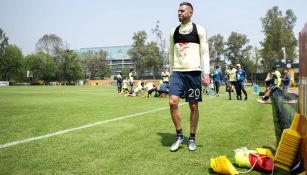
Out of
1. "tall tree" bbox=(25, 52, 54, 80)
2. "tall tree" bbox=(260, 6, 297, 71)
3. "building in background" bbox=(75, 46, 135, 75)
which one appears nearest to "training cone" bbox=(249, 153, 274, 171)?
"tall tree" bbox=(260, 6, 297, 71)

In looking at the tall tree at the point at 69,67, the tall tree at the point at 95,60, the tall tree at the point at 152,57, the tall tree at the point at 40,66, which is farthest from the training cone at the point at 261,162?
the tall tree at the point at 95,60

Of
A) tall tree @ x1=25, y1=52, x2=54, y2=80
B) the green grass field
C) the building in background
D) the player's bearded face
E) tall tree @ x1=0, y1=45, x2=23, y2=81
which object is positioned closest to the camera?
the green grass field

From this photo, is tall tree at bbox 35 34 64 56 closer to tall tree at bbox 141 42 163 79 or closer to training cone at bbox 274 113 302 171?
tall tree at bbox 141 42 163 79

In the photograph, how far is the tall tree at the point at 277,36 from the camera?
61188 millimetres

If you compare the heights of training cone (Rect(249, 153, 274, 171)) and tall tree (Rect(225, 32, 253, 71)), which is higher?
tall tree (Rect(225, 32, 253, 71))

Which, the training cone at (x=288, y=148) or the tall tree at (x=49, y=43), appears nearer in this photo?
the training cone at (x=288, y=148)

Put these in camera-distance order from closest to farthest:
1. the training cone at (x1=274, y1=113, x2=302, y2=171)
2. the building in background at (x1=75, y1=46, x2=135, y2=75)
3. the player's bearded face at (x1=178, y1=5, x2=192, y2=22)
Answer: the training cone at (x1=274, y1=113, x2=302, y2=171)
the player's bearded face at (x1=178, y1=5, x2=192, y2=22)
the building in background at (x1=75, y1=46, x2=135, y2=75)

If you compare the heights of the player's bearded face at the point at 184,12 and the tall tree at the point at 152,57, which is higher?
the tall tree at the point at 152,57

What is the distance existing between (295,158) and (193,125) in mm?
1804

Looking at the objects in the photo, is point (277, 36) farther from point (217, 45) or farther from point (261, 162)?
point (261, 162)

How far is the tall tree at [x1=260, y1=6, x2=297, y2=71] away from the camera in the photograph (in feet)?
201

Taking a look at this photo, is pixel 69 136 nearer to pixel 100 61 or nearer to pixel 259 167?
pixel 259 167

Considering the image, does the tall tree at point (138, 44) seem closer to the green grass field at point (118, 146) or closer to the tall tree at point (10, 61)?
the tall tree at point (10, 61)

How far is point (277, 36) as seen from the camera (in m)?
61.5
